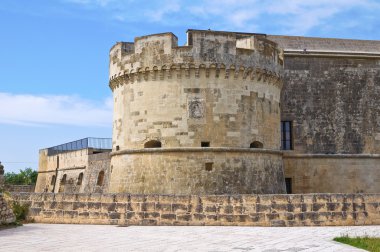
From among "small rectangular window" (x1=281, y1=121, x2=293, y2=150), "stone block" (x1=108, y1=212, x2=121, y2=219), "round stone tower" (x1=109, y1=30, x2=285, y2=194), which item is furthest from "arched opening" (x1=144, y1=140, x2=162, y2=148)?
"small rectangular window" (x1=281, y1=121, x2=293, y2=150)

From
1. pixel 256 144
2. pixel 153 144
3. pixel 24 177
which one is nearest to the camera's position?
pixel 153 144

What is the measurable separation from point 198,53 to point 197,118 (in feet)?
6.81

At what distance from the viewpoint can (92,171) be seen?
69.4ft

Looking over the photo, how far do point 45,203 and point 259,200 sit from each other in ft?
16.6

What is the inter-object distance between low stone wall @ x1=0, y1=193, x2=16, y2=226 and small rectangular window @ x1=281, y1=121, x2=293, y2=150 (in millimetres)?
10820

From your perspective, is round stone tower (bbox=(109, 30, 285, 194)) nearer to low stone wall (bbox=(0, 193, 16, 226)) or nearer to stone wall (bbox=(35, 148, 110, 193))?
low stone wall (bbox=(0, 193, 16, 226))

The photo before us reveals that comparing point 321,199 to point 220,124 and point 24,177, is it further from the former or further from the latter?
point 24,177

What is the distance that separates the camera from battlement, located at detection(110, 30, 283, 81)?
13.3 meters

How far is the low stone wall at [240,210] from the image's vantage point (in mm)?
8891

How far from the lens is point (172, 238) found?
23.7ft

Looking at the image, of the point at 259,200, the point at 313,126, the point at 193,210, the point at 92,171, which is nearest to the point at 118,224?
the point at 193,210

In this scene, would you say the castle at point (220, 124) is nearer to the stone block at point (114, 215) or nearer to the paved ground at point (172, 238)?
the stone block at point (114, 215)

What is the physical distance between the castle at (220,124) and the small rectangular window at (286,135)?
0.13 feet

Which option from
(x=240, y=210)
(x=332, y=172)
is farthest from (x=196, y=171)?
(x=332, y=172)
